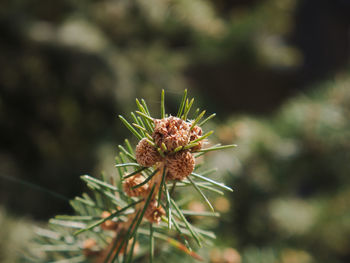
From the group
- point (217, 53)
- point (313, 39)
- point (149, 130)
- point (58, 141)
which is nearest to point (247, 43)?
point (217, 53)

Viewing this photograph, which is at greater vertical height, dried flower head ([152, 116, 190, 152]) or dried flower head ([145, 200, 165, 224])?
dried flower head ([152, 116, 190, 152])

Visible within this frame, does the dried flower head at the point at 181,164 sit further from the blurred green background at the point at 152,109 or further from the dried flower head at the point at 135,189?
the blurred green background at the point at 152,109

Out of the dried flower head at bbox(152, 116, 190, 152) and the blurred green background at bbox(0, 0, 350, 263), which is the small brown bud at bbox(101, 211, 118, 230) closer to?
the dried flower head at bbox(152, 116, 190, 152)

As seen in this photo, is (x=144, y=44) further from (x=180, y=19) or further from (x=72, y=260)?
(x=72, y=260)

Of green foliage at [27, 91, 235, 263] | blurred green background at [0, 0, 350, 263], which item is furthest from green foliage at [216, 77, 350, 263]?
green foliage at [27, 91, 235, 263]

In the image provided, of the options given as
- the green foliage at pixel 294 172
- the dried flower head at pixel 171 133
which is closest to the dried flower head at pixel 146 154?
the dried flower head at pixel 171 133

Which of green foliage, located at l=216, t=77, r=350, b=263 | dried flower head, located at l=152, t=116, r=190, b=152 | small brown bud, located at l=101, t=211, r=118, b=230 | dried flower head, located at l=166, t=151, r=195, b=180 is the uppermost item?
green foliage, located at l=216, t=77, r=350, b=263
